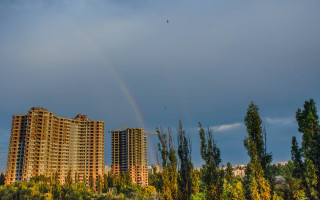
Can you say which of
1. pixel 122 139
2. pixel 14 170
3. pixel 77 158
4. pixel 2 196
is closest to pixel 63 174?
pixel 77 158

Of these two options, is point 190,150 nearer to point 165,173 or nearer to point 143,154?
Answer: point 165,173

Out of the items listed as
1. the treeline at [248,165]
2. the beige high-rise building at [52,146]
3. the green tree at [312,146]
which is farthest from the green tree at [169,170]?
the beige high-rise building at [52,146]

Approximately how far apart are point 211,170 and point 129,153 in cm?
15102

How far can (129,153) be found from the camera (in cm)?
16825

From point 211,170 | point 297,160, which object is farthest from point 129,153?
point 211,170

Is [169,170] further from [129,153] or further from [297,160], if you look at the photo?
[129,153]

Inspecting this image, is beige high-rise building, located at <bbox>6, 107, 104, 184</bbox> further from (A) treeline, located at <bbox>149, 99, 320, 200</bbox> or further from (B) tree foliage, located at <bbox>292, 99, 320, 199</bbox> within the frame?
(B) tree foliage, located at <bbox>292, 99, 320, 199</bbox>

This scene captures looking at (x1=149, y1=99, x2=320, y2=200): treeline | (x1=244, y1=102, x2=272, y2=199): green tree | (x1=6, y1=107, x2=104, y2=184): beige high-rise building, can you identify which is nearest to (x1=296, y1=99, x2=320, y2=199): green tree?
(x1=149, y1=99, x2=320, y2=200): treeline

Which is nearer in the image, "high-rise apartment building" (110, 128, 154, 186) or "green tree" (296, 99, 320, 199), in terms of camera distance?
"green tree" (296, 99, 320, 199)

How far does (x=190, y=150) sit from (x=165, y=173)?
301cm

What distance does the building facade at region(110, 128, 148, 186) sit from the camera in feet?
538

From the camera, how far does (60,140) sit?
12712cm

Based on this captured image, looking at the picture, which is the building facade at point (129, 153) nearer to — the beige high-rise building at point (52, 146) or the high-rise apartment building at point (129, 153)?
the high-rise apartment building at point (129, 153)

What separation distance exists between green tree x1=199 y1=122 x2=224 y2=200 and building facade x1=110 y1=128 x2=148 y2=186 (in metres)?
143
